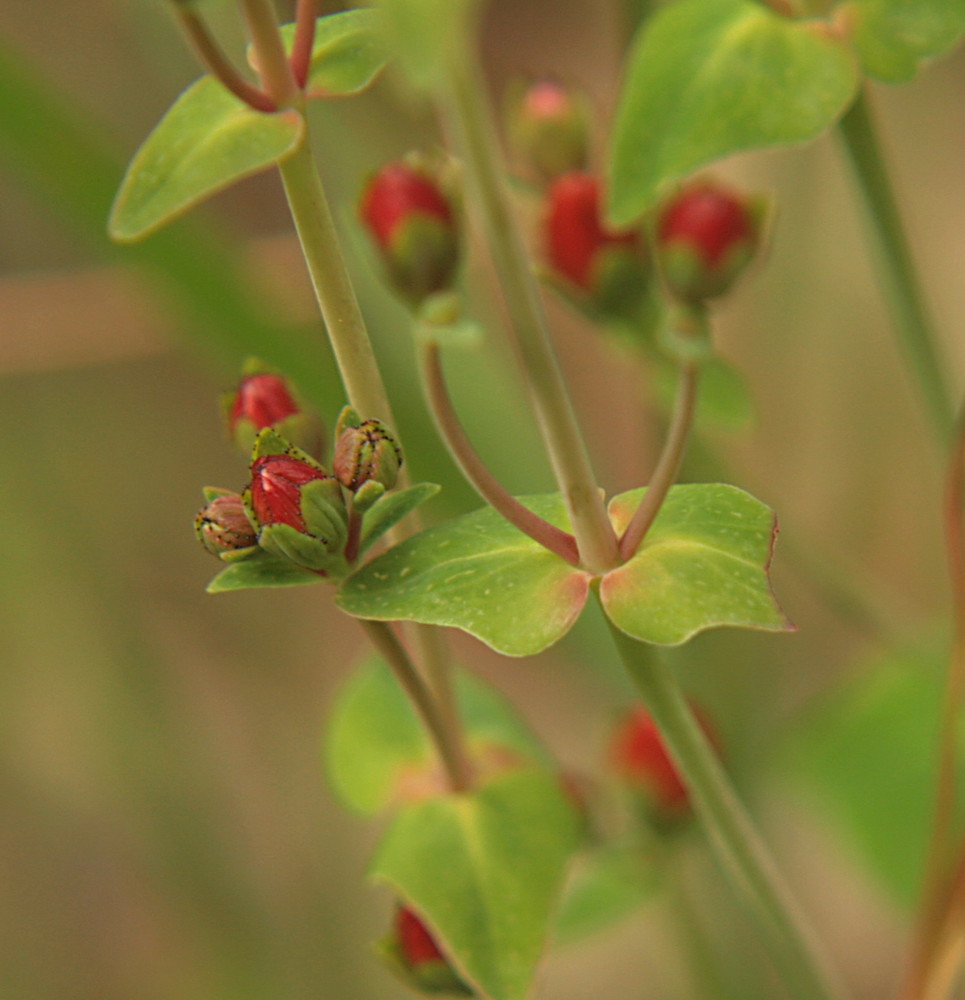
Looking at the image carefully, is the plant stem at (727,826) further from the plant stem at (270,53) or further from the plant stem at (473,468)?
the plant stem at (270,53)

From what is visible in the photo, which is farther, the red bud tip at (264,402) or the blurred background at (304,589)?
the blurred background at (304,589)

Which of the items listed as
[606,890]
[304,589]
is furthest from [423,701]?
[304,589]

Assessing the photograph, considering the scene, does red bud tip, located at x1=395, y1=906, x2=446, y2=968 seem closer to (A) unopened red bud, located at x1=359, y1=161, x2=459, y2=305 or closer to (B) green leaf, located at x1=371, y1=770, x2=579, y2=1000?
(B) green leaf, located at x1=371, y1=770, x2=579, y2=1000

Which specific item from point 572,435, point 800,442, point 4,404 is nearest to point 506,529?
point 572,435

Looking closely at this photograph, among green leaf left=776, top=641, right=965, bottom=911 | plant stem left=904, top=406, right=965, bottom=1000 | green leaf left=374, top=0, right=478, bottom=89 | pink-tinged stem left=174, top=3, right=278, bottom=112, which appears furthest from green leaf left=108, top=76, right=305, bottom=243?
green leaf left=776, top=641, right=965, bottom=911

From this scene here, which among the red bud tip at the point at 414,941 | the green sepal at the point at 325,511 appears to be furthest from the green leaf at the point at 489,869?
the green sepal at the point at 325,511

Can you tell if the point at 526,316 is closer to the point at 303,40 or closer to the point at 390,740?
the point at 303,40
